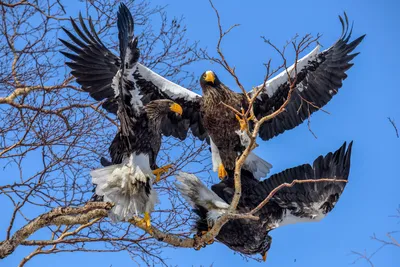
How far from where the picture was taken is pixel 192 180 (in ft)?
22.4

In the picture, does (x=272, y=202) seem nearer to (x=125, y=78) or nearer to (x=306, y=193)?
(x=306, y=193)

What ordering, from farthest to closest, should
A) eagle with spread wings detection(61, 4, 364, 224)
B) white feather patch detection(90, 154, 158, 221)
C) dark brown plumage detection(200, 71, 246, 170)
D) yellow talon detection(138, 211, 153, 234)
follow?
dark brown plumage detection(200, 71, 246, 170) → eagle with spread wings detection(61, 4, 364, 224) → white feather patch detection(90, 154, 158, 221) → yellow talon detection(138, 211, 153, 234)

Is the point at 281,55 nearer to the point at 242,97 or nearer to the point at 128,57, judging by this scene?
the point at 128,57

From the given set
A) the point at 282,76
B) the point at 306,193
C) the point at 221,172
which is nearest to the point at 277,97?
the point at 282,76

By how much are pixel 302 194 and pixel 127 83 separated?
6.27 feet

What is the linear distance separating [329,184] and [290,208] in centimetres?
43

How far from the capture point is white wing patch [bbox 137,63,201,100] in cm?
756

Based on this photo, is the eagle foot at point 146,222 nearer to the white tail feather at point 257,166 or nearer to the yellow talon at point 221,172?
the yellow talon at point 221,172

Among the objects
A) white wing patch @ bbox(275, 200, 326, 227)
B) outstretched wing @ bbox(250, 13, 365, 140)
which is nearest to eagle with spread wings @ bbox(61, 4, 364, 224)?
outstretched wing @ bbox(250, 13, 365, 140)

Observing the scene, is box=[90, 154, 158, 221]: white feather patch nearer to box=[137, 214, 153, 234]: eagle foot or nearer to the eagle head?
box=[137, 214, 153, 234]: eagle foot

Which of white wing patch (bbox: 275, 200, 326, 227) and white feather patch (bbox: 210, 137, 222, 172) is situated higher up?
white feather patch (bbox: 210, 137, 222, 172)

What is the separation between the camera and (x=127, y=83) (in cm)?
669

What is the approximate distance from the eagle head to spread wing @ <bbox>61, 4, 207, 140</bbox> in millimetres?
224

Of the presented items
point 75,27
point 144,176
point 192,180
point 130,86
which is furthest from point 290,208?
point 75,27
